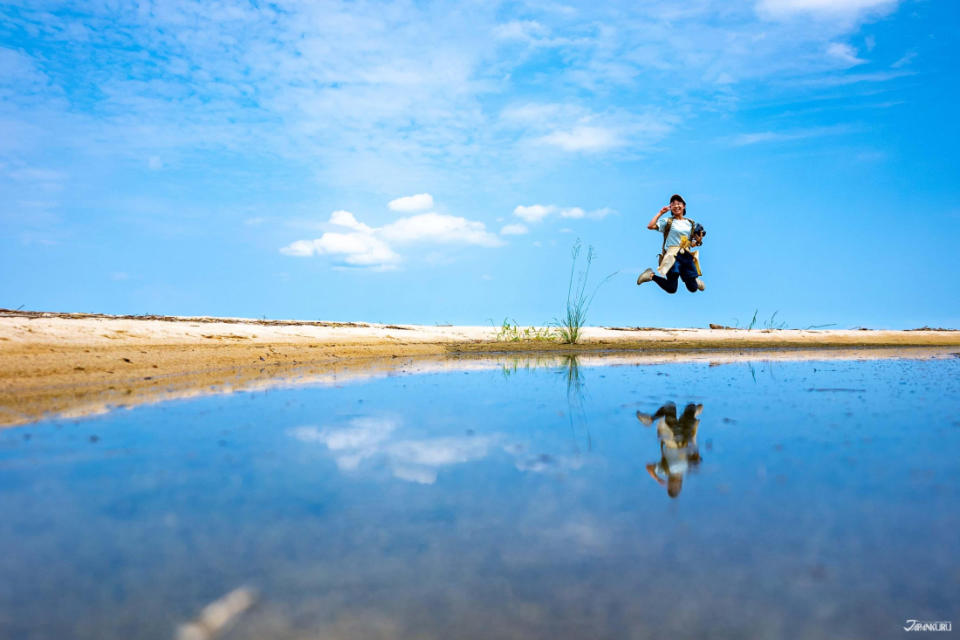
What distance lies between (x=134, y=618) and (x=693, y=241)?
32.0 feet

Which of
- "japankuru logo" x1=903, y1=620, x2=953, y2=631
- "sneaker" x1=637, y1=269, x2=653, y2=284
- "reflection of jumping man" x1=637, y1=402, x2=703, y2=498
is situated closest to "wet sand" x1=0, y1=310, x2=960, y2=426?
"sneaker" x1=637, y1=269, x2=653, y2=284

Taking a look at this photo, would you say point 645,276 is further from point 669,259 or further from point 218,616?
point 218,616

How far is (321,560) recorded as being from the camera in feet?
6.48

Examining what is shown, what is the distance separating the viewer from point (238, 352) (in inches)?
346

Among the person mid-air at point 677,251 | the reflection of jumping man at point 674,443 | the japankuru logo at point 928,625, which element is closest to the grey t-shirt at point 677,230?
the person mid-air at point 677,251

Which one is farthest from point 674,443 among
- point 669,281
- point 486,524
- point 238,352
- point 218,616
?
point 669,281

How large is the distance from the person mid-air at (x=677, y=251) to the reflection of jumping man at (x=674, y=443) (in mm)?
5716

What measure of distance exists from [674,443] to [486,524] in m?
1.59

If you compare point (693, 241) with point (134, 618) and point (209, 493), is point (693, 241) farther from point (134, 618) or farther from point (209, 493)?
point (134, 618)

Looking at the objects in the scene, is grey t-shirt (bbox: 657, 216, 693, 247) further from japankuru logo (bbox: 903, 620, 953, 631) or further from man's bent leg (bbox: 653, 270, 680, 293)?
japankuru logo (bbox: 903, 620, 953, 631)

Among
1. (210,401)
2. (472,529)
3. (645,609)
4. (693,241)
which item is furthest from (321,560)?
(693,241)

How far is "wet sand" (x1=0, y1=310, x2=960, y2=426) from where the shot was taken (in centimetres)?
568

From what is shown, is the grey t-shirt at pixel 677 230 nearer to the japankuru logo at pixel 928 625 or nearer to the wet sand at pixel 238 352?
the wet sand at pixel 238 352

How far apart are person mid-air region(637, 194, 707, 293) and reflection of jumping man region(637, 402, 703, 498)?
225 inches
